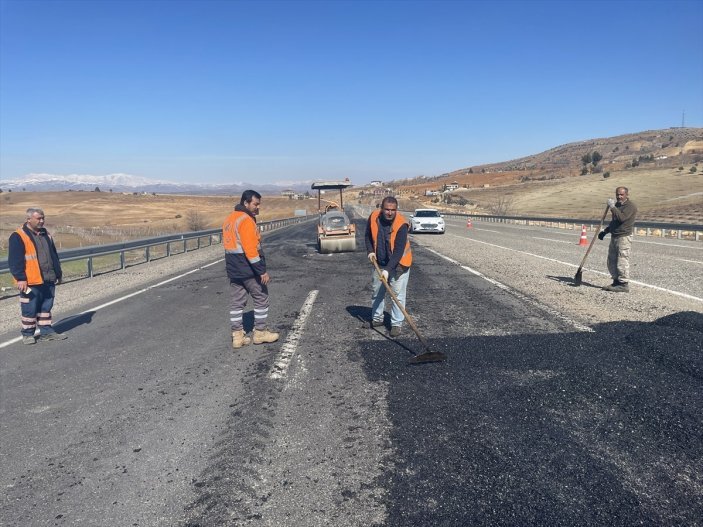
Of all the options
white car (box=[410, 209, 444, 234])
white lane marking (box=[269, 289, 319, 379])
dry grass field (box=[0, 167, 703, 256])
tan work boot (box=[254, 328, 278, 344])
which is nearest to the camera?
white lane marking (box=[269, 289, 319, 379])

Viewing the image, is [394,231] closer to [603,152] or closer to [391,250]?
Answer: [391,250]

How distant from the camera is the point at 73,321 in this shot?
26.4ft

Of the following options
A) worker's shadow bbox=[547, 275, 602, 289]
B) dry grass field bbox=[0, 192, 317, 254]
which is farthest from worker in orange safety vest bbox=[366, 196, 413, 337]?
dry grass field bbox=[0, 192, 317, 254]

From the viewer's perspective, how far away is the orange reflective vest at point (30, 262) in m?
6.78

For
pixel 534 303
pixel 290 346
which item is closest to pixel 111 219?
pixel 290 346

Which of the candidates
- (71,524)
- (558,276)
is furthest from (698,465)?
(558,276)

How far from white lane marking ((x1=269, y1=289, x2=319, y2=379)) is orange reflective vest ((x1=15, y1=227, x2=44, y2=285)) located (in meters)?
3.78

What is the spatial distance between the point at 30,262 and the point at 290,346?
4104 mm

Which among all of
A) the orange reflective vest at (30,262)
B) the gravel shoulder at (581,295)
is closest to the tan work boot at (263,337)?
the orange reflective vest at (30,262)

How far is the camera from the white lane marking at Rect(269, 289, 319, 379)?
16.8 feet

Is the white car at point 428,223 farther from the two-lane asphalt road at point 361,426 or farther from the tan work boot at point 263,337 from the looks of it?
the tan work boot at point 263,337

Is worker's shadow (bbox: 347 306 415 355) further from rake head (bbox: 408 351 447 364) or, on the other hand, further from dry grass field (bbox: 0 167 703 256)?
dry grass field (bbox: 0 167 703 256)

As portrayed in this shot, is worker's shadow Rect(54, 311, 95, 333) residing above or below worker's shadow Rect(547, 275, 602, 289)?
above

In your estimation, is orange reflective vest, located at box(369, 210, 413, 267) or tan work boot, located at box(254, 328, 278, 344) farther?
orange reflective vest, located at box(369, 210, 413, 267)
